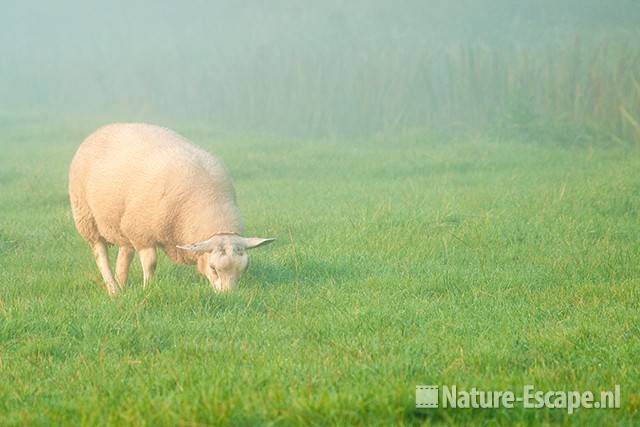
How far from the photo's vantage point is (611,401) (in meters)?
4.10

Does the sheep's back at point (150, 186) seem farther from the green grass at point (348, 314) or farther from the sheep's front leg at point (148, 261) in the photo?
the green grass at point (348, 314)

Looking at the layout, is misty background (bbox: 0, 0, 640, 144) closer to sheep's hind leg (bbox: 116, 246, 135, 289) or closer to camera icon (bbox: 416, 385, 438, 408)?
sheep's hind leg (bbox: 116, 246, 135, 289)

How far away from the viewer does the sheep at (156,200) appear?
22.4ft

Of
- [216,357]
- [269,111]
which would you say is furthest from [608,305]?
[269,111]

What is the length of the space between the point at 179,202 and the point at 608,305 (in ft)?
9.71

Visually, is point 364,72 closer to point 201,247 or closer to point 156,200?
point 156,200

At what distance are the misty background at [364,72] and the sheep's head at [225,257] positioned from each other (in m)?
9.27

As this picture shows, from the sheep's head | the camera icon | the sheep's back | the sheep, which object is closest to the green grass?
the camera icon

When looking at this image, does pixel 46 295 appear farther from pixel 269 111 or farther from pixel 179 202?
pixel 269 111

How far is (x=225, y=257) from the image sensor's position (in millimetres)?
6348

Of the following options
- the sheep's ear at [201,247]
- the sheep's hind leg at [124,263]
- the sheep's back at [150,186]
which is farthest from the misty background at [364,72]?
the sheep's ear at [201,247]

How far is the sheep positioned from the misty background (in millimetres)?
8923

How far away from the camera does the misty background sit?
51.9ft

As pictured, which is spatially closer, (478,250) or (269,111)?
(478,250)
